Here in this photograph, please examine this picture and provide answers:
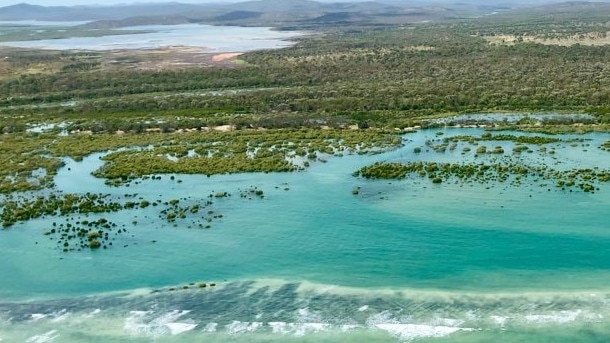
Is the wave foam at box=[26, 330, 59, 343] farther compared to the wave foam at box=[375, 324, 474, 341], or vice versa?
Answer: the wave foam at box=[26, 330, 59, 343]

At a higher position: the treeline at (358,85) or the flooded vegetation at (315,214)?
the treeline at (358,85)

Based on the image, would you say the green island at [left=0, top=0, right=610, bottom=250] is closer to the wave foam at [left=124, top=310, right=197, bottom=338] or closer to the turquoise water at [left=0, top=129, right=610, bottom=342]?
the turquoise water at [left=0, top=129, right=610, bottom=342]

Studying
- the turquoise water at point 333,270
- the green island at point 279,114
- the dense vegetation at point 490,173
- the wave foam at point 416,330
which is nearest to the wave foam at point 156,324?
the turquoise water at point 333,270

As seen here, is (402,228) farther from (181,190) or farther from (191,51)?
(191,51)

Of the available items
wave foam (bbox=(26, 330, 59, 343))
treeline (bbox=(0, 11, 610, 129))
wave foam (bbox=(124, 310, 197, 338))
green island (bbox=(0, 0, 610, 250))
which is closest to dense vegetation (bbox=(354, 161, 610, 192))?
green island (bbox=(0, 0, 610, 250))

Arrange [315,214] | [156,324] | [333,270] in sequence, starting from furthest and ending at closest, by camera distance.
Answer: [315,214]
[333,270]
[156,324]

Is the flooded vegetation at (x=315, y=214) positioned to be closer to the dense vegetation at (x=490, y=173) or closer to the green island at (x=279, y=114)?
the dense vegetation at (x=490, y=173)

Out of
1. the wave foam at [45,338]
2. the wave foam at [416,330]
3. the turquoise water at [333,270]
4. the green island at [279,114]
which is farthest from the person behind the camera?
the green island at [279,114]

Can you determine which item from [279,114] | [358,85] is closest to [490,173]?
[279,114]

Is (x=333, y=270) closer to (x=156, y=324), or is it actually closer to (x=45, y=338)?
(x=156, y=324)
